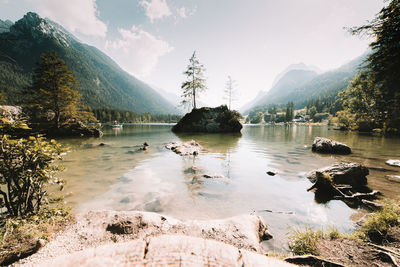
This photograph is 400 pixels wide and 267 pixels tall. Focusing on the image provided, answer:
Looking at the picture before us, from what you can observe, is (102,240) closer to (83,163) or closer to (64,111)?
(83,163)

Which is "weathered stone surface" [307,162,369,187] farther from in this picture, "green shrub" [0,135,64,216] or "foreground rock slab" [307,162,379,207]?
"green shrub" [0,135,64,216]

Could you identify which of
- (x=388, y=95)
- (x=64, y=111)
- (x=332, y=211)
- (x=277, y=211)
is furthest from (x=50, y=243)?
(x=64, y=111)

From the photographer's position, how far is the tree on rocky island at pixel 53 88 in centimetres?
2227

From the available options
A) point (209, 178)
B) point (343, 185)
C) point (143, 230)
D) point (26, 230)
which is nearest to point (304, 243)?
point (143, 230)

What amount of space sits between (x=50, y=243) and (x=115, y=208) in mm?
2188

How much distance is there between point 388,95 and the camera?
1168cm

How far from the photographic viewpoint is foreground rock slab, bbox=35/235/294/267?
1.61m

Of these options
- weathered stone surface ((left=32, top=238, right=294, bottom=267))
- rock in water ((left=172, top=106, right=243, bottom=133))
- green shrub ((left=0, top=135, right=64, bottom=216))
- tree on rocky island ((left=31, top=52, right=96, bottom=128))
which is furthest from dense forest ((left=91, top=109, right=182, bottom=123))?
weathered stone surface ((left=32, top=238, right=294, bottom=267))

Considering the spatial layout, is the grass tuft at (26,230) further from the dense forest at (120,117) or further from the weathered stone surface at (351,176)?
the dense forest at (120,117)

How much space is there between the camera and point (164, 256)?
1.69 m

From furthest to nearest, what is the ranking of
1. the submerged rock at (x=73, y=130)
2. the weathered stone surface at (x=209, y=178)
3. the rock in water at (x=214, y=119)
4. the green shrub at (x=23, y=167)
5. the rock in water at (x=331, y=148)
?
the rock in water at (x=214, y=119) → the submerged rock at (x=73, y=130) → the rock in water at (x=331, y=148) → the weathered stone surface at (x=209, y=178) → the green shrub at (x=23, y=167)

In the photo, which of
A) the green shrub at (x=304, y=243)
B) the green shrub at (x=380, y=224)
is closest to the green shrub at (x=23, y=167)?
the green shrub at (x=304, y=243)

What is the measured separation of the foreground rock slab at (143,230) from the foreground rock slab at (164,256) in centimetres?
150

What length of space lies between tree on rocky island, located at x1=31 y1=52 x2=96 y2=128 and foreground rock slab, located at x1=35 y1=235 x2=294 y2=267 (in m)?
29.3
